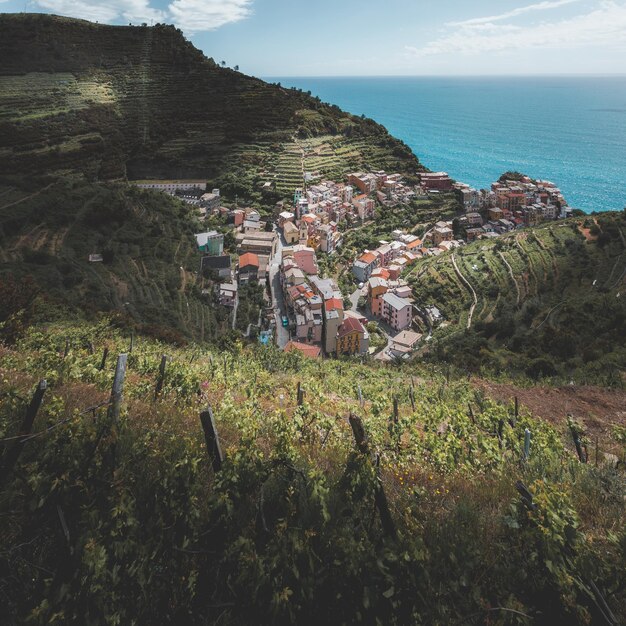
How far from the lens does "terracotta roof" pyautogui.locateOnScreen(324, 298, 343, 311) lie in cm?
2369

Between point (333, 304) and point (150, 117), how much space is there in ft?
145

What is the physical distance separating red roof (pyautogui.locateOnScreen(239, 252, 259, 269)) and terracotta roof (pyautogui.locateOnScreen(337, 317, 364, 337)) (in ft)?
30.1

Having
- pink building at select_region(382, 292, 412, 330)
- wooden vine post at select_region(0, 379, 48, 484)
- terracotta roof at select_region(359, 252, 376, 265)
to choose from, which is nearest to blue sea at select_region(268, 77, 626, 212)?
terracotta roof at select_region(359, 252, 376, 265)

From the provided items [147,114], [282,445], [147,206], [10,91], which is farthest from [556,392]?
[10,91]

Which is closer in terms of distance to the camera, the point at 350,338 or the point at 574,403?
the point at 574,403

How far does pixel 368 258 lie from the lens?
31.5 meters

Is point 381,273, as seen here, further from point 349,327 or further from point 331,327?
point 331,327

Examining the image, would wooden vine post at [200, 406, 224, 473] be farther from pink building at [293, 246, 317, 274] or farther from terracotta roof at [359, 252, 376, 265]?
terracotta roof at [359, 252, 376, 265]

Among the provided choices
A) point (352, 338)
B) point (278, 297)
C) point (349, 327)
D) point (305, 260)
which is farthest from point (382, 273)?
point (352, 338)

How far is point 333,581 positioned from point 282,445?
1.11 meters

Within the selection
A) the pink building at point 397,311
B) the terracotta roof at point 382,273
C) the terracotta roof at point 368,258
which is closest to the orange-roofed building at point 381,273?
the terracotta roof at point 382,273

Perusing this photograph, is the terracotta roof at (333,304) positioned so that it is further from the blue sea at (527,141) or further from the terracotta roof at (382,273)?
the blue sea at (527,141)

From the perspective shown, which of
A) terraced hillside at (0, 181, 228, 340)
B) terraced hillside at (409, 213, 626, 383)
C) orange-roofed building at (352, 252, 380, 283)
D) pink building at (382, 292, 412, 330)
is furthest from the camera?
orange-roofed building at (352, 252, 380, 283)

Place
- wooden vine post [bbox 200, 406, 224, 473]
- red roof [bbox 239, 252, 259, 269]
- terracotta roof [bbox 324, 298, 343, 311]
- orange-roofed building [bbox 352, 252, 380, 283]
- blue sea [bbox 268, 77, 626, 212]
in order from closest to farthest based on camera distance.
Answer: wooden vine post [bbox 200, 406, 224, 473] → terracotta roof [bbox 324, 298, 343, 311] → red roof [bbox 239, 252, 259, 269] → orange-roofed building [bbox 352, 252, 380, 283] → blue sea [bbox 268, 77, 626, 212]
